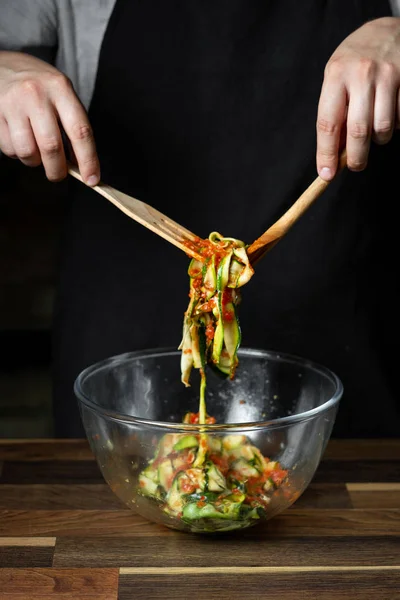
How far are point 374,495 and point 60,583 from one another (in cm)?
50

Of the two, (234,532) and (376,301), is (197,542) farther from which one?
(376,301)

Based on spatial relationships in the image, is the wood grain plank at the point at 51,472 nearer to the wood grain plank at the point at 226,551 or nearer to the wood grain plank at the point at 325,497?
the wood grain plank at the point at 226,551

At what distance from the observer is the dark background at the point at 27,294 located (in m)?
3.18

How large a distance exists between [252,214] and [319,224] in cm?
13

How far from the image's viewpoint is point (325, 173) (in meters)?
1.19

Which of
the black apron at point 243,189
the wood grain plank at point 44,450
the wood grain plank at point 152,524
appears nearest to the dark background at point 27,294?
the black apron at point 243,189

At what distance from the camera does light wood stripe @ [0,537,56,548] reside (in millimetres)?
1117

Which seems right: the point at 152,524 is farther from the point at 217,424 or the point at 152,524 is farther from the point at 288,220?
the point at 288,220

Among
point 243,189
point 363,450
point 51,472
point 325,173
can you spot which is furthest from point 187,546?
point 243,189

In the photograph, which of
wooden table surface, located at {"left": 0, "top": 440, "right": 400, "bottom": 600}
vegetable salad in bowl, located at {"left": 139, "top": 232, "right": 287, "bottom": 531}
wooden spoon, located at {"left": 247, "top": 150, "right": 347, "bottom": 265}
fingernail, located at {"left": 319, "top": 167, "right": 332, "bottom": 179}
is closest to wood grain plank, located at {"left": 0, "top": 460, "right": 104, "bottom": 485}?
wooden table surface, located at {"left": 0, "top": 440, "right": 400, "bottom": 600}

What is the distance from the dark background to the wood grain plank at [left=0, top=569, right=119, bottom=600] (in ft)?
6.95

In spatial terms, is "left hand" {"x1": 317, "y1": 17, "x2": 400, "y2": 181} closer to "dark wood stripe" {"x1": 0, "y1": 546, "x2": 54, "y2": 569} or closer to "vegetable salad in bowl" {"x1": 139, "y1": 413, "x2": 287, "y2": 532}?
"vegetable salad in bowl" {"x1": 139, "y1": 413, "x2": 287, "y2": 532}

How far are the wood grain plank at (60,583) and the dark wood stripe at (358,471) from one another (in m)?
0.42

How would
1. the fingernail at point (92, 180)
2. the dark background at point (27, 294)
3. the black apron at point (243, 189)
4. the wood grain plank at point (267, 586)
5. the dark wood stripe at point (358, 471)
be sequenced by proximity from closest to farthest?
Answer: the wood grain plank at point (267, 586) → the fingernail at point (92, 180) → the dark wood stripe at point (358, 471) → the black apron at point (243, 189) → the dark background at point (27, 294)
